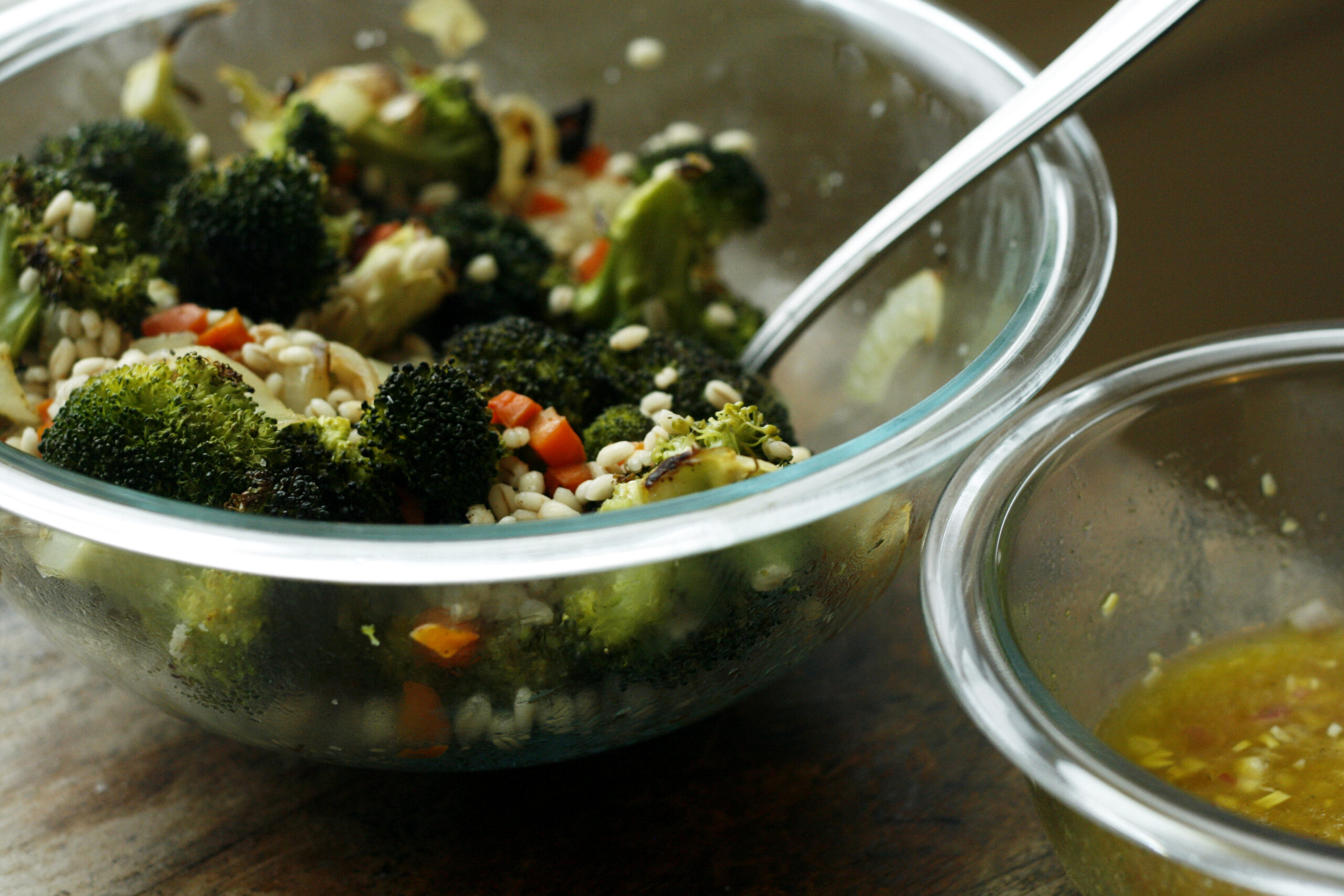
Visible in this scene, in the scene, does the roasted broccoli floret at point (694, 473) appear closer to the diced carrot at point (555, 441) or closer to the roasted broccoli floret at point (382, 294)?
the diced carrot at point (555, 441)

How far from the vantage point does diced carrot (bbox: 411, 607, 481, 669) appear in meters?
0.65

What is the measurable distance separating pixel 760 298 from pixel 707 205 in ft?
0.47

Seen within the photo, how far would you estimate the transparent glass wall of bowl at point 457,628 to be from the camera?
0.65m

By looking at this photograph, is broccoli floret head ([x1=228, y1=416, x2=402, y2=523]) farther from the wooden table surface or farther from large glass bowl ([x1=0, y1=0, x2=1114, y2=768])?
the wooden table surface

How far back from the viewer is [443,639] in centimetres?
66

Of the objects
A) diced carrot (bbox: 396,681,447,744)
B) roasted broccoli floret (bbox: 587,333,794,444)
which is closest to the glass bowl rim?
diced carrot (bbox: 396,681,447,744)

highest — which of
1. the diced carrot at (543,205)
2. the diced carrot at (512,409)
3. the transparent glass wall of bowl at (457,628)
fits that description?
the diced carrot at (543,205)

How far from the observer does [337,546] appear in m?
0.62

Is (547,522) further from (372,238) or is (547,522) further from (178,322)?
(372,238)

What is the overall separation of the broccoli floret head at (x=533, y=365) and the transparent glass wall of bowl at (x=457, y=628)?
0.85 ft

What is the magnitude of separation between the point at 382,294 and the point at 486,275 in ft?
0.36

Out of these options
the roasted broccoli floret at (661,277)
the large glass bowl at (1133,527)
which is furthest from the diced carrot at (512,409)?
the large glass bowl at (1133,527)

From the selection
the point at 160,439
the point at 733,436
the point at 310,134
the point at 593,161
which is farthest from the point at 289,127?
the point at 733,436

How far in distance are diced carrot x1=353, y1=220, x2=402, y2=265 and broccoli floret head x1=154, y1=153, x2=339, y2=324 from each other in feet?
0.25
